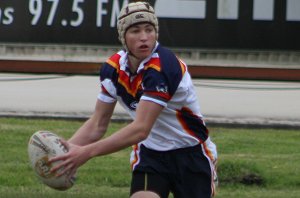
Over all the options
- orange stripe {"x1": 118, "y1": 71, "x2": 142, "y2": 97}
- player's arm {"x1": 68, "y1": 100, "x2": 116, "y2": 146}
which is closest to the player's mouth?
orange stripe {"x1": 118, "y1": 71, "x2": 142, "y2": 97}

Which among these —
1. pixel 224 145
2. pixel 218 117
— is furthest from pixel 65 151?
pixel 218 117

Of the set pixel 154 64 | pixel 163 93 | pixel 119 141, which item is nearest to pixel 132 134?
pixel 119 141

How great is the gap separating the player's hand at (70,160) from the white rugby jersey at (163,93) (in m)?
0.45

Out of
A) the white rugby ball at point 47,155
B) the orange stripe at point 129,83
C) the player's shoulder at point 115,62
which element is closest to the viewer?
the white rugby ball at point 47,155

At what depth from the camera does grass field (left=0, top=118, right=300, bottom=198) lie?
9.48m

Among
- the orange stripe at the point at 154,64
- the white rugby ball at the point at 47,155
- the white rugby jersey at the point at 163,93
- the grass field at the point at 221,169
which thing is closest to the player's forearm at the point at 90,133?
the white rugby jersey at the point at 163,93

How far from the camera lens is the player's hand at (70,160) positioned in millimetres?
5422

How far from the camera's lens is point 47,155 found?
5590 millimetres

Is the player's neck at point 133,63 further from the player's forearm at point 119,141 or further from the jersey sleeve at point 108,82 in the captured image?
the player's forearm at point 119,141

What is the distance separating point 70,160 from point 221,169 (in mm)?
4787

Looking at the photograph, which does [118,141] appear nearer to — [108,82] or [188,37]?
[108,82]

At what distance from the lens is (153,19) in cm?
564

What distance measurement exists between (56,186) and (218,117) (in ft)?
29.7

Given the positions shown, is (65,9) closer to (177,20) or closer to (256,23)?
(177,20)
